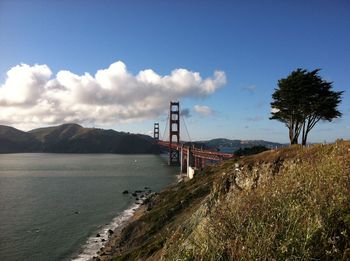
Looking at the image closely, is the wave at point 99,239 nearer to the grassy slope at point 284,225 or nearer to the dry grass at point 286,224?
the grassy slope at point 284,225

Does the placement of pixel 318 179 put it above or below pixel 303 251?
above

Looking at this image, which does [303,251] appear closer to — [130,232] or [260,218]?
[260,218]

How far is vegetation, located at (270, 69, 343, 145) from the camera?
107 ft

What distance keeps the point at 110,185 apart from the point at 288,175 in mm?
60634

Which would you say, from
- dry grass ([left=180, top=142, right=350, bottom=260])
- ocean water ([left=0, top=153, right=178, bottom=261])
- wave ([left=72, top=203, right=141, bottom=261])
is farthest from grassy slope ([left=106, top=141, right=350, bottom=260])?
ocean water ([left=0, top=153, right=178, bottom=261])

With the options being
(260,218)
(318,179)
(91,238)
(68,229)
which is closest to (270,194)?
(260,218)

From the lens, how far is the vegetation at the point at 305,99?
32531 mm

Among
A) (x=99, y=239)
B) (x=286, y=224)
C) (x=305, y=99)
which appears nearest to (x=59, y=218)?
(x=99, y=239)

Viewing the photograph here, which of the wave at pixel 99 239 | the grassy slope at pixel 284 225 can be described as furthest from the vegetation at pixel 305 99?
the grassy slope at pixel 284 225

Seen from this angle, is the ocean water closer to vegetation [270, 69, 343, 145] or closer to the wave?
the wave

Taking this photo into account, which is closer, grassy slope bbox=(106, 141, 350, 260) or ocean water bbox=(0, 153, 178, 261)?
grassy slope bbox=(106, 141, 350, 260)

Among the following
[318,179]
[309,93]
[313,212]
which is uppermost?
[309,93]

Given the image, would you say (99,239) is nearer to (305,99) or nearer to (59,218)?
(59,218)

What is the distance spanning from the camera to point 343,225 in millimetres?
5539
